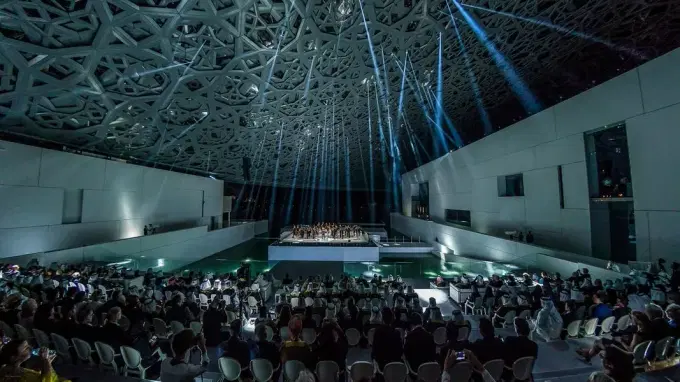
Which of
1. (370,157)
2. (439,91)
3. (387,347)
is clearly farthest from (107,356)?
(370,157)

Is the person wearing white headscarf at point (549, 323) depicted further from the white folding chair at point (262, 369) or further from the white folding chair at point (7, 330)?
the white folding chair at point (7, 330)

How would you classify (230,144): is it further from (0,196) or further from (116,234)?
(0,196)

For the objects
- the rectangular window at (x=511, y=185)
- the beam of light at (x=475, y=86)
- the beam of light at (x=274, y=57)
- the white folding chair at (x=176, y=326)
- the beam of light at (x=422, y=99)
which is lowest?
the white folding chair at (x=176, y=326)

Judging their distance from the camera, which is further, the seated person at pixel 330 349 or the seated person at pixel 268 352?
the seated person at pixel 268 352

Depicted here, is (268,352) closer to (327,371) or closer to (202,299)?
(327,371)

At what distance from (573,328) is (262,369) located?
5.27m

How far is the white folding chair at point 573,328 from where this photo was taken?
5242 mm

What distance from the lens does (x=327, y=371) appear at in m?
3.67

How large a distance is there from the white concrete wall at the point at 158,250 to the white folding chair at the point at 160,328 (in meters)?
7.96

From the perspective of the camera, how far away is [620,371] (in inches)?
107

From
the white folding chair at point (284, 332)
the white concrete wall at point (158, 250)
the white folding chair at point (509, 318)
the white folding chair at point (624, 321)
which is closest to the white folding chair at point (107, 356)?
the white folding chair at point (284, 332)

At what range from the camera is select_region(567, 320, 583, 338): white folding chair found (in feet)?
17.2

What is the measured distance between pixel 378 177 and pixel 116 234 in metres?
33.4

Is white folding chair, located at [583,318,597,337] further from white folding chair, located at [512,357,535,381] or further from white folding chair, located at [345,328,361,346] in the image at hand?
white folding chair, located at [345,328,361,346]
